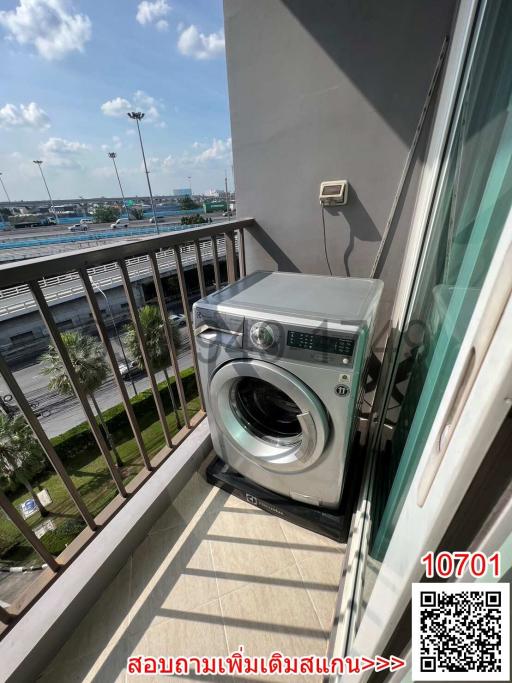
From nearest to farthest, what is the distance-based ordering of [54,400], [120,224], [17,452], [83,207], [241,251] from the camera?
[241,251] < [17,452] < [54,400] < [120,224] < [83,207]

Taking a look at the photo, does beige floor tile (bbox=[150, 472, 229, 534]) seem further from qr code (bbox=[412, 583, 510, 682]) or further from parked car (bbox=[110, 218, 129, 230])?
parked car (bbox=[110, 218, 129, 230])

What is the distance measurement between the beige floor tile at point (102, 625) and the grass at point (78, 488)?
4171 millimetres

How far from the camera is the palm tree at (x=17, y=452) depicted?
477 cm

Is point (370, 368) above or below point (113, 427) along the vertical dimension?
above

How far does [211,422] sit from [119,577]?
683 mm

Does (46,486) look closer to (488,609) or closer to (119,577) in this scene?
(119,577)

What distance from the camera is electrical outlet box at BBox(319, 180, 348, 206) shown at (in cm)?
147

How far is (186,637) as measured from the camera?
94 cm

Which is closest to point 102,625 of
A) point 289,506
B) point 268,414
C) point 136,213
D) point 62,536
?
point 289,506

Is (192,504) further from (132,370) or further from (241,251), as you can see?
(132,370)

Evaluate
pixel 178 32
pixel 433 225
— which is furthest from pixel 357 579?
pixel 178 32

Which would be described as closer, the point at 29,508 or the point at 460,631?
the point at 460,631

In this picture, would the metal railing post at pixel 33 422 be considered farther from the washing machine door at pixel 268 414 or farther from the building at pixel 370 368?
the washing machine door at pixel 268 414

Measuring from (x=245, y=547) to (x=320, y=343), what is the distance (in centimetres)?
97
